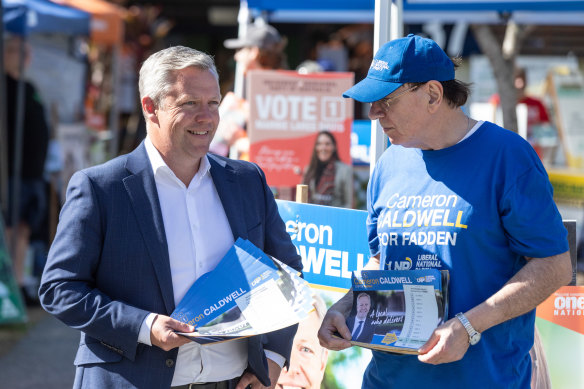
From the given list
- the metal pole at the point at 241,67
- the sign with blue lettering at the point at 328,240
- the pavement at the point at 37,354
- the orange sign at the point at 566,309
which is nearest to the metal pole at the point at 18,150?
the pavement at the point at 37,354

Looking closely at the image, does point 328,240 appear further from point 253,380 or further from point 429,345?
point 429,345

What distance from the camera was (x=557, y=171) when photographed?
28.7 ft

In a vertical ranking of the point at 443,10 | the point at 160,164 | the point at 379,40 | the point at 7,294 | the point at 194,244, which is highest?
the point at 443,10

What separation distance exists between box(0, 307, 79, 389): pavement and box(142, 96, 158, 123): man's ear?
3578 mm

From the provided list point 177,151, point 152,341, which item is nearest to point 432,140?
point 177,151

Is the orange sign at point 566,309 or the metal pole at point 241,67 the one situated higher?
the metal pole at point 241,67

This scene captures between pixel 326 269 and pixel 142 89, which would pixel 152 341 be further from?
pixel 326 269

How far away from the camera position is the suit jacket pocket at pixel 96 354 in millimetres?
2354

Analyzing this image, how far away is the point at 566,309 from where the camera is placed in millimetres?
3254

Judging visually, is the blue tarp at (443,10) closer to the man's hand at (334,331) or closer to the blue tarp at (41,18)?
the blue tarp at (41,18)

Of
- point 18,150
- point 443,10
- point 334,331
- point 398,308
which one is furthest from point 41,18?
point 398,308

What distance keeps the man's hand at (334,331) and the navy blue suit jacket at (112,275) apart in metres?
0.45

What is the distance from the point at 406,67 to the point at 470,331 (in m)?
0.77

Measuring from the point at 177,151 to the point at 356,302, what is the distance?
2.39 feet
